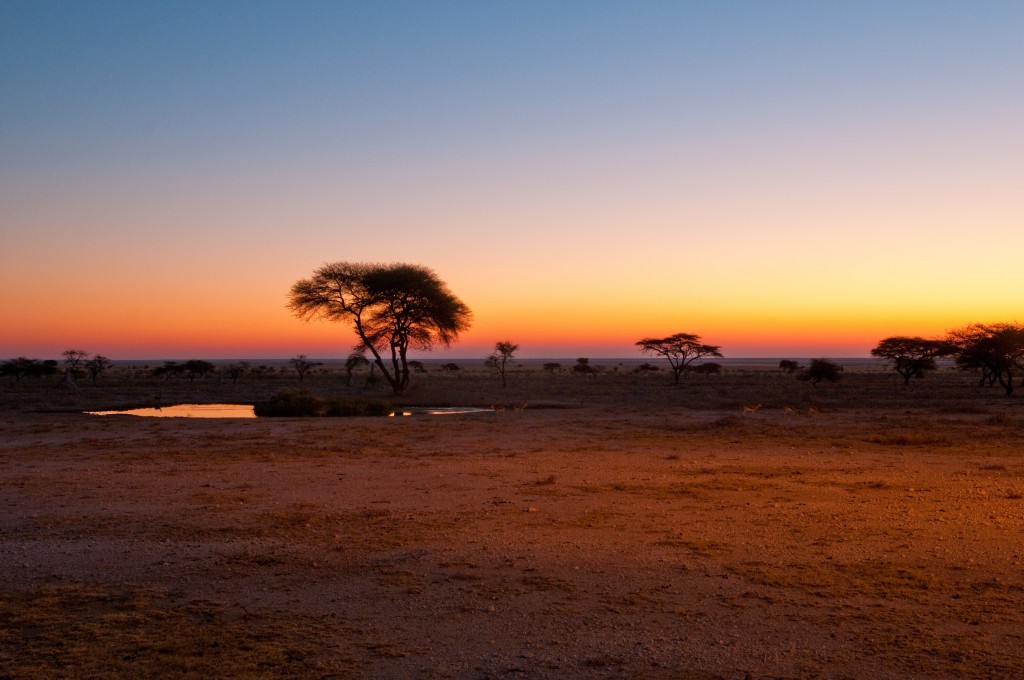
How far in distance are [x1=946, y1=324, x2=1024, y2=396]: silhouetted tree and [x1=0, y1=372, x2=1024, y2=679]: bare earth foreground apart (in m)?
31.2

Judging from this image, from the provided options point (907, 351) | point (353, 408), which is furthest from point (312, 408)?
point (907, 351)

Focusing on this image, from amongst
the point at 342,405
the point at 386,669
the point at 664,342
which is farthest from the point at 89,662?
the point at 664,342

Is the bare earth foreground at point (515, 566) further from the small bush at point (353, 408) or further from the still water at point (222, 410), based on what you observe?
the still water at point (222, 410)

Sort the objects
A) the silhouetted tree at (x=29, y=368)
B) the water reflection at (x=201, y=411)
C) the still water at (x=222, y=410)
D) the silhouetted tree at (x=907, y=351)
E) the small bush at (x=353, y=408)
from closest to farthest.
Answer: the small bush at (x=353, y=408) < the water reflection at (x=201, y=411) < the still water at (x=222, y=410) < the silhouetted tree at (x=907, y=351) < the silhouetted tree at (x=29, y=368)

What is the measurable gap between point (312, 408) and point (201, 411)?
6691mm

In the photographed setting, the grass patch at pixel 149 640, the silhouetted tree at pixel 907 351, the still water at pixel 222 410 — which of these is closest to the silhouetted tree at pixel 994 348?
the silhouetted tree at pixel 907 351

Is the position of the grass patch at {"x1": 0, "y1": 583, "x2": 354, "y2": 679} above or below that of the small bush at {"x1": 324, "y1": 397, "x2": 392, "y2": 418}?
below

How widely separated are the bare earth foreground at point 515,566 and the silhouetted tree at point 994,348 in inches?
1230

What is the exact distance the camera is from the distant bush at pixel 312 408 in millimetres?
30062

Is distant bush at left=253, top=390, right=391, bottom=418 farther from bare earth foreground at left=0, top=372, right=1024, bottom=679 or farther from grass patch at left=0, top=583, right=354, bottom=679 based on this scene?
grass patch at left=0, top=583, right=354, bottom=679

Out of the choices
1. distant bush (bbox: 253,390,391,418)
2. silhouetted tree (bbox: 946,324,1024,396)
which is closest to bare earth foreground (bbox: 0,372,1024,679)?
distant bush (bbox: 253,390,391,418)

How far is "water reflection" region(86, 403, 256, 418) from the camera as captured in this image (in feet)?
102

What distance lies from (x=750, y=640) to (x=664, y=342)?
65.5 meters

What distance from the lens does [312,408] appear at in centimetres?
3019
